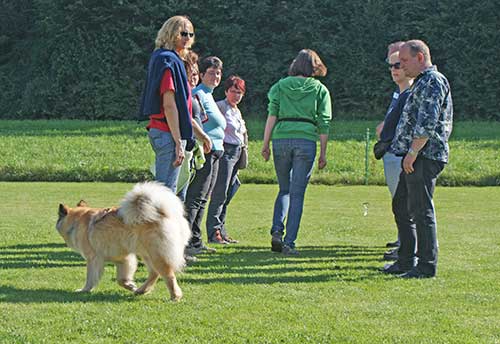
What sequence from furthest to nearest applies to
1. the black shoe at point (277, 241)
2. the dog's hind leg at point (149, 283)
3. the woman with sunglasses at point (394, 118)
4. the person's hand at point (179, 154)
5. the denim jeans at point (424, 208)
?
the black shoe at point (277, 241) → the woman with sunglasses at point (394, 118) → the denim jeans at point (424, 208) → the person's hand at point (179, 154) → the dog's hind leg at point (149, 283)

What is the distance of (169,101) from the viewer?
242 inches

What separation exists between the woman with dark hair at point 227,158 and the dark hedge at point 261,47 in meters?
26.4

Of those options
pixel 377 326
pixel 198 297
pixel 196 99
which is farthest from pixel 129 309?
pixel 196 99

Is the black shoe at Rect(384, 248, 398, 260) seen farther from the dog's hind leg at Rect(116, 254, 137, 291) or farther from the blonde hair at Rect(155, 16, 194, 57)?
the blonde hair at Rect(155, 16, 194, 57)

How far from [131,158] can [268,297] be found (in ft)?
51.9

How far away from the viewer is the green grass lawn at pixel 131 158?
1895cm

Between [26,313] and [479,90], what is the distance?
3266cm

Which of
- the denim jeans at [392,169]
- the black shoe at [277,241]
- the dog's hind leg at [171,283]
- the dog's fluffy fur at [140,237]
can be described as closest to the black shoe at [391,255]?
the denim jeans at [392,169]

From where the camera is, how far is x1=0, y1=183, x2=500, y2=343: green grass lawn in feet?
15.7

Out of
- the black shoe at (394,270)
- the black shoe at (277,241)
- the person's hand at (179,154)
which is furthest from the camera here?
the black shoe at (277,241)

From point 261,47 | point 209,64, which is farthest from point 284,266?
point 261,47

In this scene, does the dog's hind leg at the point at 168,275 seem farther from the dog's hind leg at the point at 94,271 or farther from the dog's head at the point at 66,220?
the dog's head at the point at 66,220

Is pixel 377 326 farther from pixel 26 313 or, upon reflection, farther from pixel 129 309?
pixel 26 313

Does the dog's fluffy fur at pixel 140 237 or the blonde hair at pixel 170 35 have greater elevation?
the blonde hair at pixel 170 35
